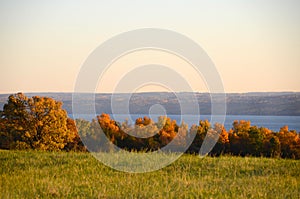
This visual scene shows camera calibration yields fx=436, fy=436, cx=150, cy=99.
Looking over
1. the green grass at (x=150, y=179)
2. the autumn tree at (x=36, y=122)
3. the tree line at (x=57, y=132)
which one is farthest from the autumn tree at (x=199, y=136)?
the autumn tree at (x=36, y=122)

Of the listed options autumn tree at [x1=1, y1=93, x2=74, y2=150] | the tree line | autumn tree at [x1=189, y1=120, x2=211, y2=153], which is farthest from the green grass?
autumn tree at [x1=1, y1=93, x2=74, y2=150]

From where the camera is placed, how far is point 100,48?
14.0 meters

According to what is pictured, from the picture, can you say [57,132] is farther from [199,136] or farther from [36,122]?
[199,136]

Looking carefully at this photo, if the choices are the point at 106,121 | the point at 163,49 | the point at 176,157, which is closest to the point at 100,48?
the point at 163,49

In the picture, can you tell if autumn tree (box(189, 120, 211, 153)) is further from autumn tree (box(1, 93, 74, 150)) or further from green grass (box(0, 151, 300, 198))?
autumn tree (box(1, 93, 74, 150))

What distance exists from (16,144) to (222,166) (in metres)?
28.0

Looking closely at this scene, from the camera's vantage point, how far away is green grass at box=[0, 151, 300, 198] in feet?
31.8

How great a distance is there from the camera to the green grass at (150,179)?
9.70 m

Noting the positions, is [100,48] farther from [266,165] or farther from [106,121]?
[106,121]

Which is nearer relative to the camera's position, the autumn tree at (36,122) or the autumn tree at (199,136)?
the autumn tree at (199,136)

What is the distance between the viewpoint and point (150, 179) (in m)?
11.3

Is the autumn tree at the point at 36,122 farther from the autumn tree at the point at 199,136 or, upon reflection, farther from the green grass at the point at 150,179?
the green grass at the point at 150,179

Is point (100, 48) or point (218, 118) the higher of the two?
point (100, 48)

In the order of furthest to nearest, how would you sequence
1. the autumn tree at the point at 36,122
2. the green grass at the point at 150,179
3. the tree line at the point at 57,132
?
the autumn tree at the point at 36,122
the tree line at the point at 57,132
the green grass at the point at 150,179
